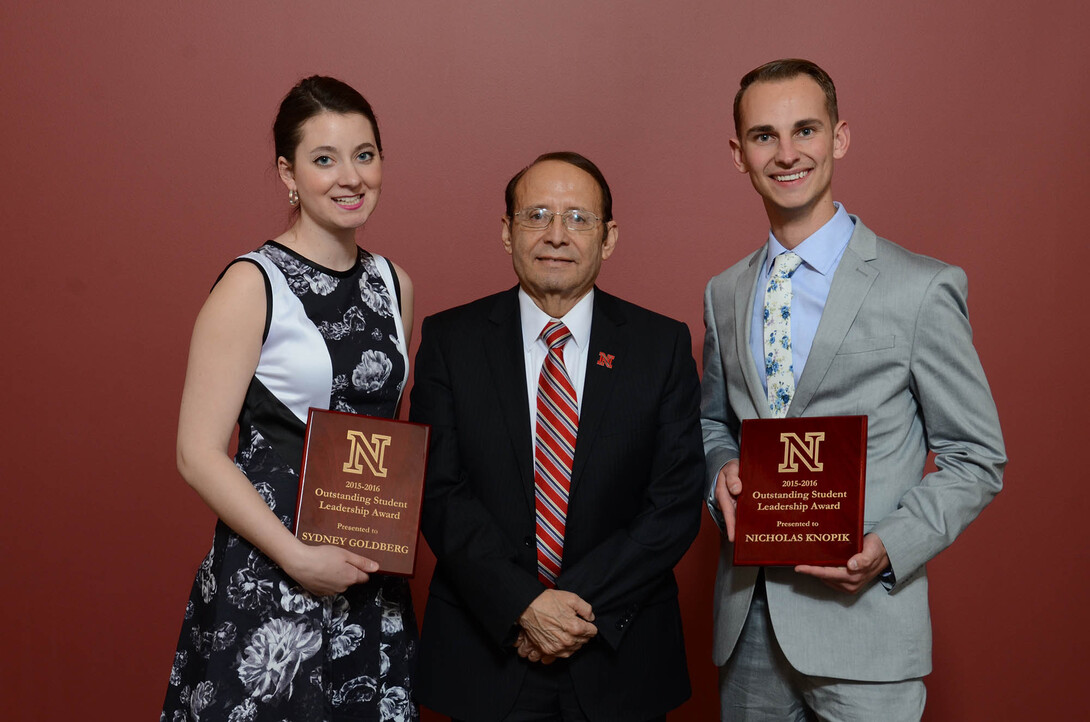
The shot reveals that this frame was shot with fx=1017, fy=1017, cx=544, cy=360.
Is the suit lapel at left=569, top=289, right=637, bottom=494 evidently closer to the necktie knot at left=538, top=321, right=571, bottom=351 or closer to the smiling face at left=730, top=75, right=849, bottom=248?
the necktie knot at left=538, top=321, right=571, bottom=351

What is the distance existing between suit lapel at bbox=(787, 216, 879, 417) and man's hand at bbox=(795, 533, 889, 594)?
32cm

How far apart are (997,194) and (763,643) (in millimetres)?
2036

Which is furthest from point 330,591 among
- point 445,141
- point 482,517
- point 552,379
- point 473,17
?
point 473,17

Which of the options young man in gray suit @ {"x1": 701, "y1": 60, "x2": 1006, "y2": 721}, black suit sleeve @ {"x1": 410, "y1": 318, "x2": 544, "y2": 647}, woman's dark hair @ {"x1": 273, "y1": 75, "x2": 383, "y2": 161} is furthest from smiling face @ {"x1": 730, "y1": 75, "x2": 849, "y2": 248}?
woman's dark hair @ {"x1": 273, "y1": 75, "x2": 383, "y2": 161}

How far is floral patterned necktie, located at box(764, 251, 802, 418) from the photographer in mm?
2246

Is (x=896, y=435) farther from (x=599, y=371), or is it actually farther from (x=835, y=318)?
(x=599, y=371)

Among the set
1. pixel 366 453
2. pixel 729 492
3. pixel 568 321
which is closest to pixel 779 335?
pixel 729 492

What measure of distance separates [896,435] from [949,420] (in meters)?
0.11

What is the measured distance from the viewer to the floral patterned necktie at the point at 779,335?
88.4 inches

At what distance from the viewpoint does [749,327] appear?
2.33 m

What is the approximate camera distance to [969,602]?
11.9 feet

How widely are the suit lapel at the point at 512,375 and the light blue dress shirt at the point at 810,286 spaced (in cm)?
53

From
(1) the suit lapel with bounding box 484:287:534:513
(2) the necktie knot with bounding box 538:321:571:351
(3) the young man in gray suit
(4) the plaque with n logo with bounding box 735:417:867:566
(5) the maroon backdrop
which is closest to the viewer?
(4) the plaque with n logo with bounding box 735:417:867:566

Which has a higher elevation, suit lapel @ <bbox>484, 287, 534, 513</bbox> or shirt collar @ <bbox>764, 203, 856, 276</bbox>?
shirt collar @ <bbox>764, 203, 856, 276</bbox>
